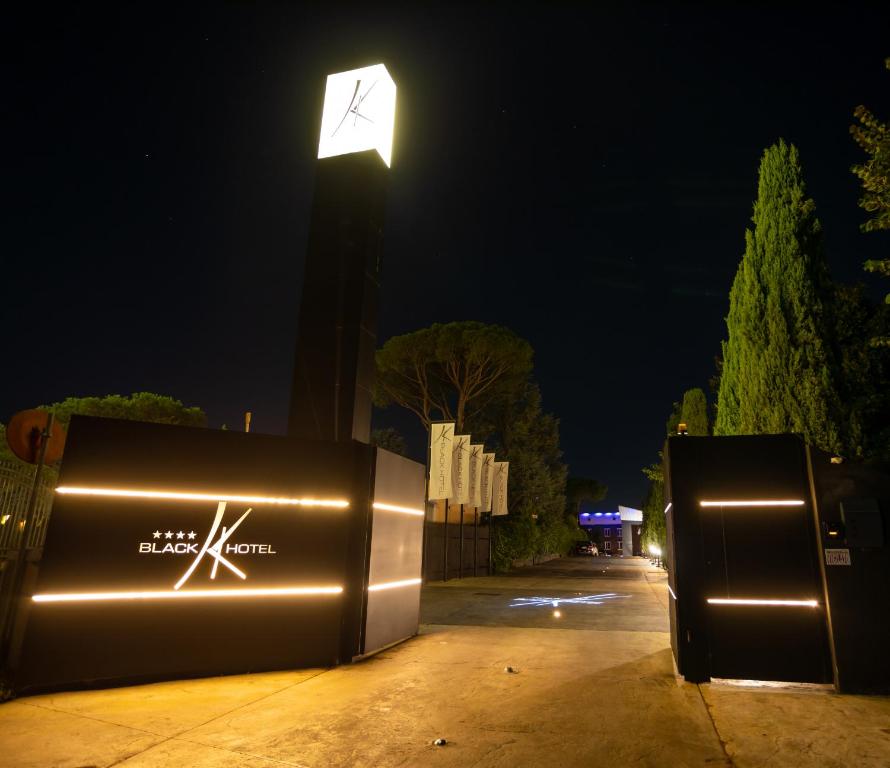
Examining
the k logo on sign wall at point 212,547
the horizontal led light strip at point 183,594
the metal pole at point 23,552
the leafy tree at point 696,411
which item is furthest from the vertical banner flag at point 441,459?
the leafy tree at point 696,411

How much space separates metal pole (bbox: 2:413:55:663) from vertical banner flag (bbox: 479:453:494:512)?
15465 millimetres

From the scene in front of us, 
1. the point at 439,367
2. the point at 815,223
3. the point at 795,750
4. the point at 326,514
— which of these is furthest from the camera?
the point at 439,367

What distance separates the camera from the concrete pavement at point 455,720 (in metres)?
3.46

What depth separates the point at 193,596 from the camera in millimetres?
5297

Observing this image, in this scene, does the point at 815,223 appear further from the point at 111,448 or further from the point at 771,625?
the point at 111,448

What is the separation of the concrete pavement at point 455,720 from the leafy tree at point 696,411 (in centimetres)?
2117

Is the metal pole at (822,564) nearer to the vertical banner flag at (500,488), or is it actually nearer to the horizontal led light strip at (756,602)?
the horizontal led light strip at (756,602)

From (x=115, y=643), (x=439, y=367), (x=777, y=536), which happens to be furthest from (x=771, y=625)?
(x=439, y=367)

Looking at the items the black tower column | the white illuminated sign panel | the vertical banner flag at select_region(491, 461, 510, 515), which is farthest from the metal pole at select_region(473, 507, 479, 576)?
the white illuminated sign panel

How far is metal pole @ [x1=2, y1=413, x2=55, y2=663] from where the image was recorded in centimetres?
484

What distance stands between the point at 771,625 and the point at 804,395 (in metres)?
6.09

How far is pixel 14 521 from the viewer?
541 centimetres

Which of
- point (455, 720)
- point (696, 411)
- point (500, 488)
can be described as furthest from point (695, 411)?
point (455, 720)

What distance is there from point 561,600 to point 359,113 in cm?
1059
